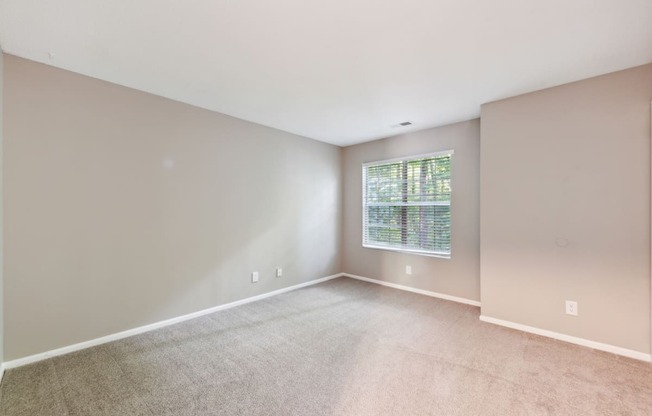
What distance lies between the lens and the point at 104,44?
2006 mm

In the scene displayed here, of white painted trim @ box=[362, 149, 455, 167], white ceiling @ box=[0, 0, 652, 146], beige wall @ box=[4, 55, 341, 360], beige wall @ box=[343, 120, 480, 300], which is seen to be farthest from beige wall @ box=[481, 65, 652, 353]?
beige wall @ box=[4, 55, 341, 360]

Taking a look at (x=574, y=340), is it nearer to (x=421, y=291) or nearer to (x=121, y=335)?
(x=421, y=291)

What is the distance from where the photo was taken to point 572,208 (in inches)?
102

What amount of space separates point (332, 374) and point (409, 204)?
277 centimetres

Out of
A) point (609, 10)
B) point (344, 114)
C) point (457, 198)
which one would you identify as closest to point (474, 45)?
point (609, 10)

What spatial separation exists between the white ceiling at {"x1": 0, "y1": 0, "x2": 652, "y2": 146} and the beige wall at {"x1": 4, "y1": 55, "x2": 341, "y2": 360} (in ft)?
0.99

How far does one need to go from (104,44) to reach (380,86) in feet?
7.18

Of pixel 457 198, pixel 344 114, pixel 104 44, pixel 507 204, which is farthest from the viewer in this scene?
pixel 457 198

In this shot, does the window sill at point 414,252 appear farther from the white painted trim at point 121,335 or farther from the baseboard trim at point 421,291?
the white painted trim at point 121,335

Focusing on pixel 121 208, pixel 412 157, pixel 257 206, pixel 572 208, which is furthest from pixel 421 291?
pixel 121 208

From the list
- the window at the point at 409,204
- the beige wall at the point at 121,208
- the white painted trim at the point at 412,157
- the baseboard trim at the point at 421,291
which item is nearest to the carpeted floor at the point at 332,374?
the beige wall at the point at 121,208

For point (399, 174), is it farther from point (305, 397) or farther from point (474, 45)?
point (305, 397)

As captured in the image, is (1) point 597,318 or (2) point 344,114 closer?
(1) point 597,318

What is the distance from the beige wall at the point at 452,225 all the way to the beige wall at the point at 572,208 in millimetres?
511
